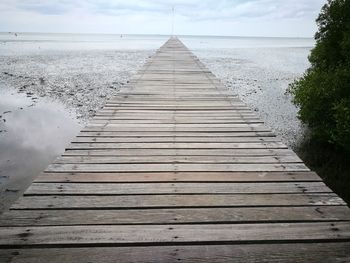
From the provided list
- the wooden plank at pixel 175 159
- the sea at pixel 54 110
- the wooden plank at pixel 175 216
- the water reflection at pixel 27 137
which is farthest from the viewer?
the sea at pixel 54 110

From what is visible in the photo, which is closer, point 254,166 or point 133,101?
point 254,166

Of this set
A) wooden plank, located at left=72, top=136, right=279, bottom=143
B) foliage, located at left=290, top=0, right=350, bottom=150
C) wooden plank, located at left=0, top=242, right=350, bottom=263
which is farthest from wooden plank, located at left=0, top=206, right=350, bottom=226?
foliage, located at left=290, top=0, right=350, bottom=150

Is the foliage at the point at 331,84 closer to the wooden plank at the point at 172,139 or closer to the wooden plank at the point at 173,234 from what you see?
the wooden plank at the point at 172,139

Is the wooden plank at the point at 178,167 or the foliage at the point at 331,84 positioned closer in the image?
the wooden plank at the point at 178,167

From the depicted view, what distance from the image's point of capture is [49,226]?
2.49 m

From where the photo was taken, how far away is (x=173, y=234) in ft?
7.98

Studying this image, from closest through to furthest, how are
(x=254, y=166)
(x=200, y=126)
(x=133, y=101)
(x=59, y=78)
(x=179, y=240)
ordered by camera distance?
(x=179, y=240)
(x=254, y=166)
(x=200, y=126)
(x=133, y=101)
(x=59, y=78)

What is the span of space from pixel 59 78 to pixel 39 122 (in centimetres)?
1017

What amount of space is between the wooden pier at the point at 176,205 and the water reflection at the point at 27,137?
2387mm

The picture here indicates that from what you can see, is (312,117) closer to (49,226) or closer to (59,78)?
(49,226)

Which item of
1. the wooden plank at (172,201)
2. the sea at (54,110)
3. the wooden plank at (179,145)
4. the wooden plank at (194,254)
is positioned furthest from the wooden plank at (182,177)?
the sea at (54,110)

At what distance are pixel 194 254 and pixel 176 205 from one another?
0.65 meters

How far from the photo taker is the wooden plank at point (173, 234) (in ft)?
7.65

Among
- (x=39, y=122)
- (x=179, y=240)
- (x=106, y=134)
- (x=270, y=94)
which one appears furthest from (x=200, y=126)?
(x=270, y=94)
